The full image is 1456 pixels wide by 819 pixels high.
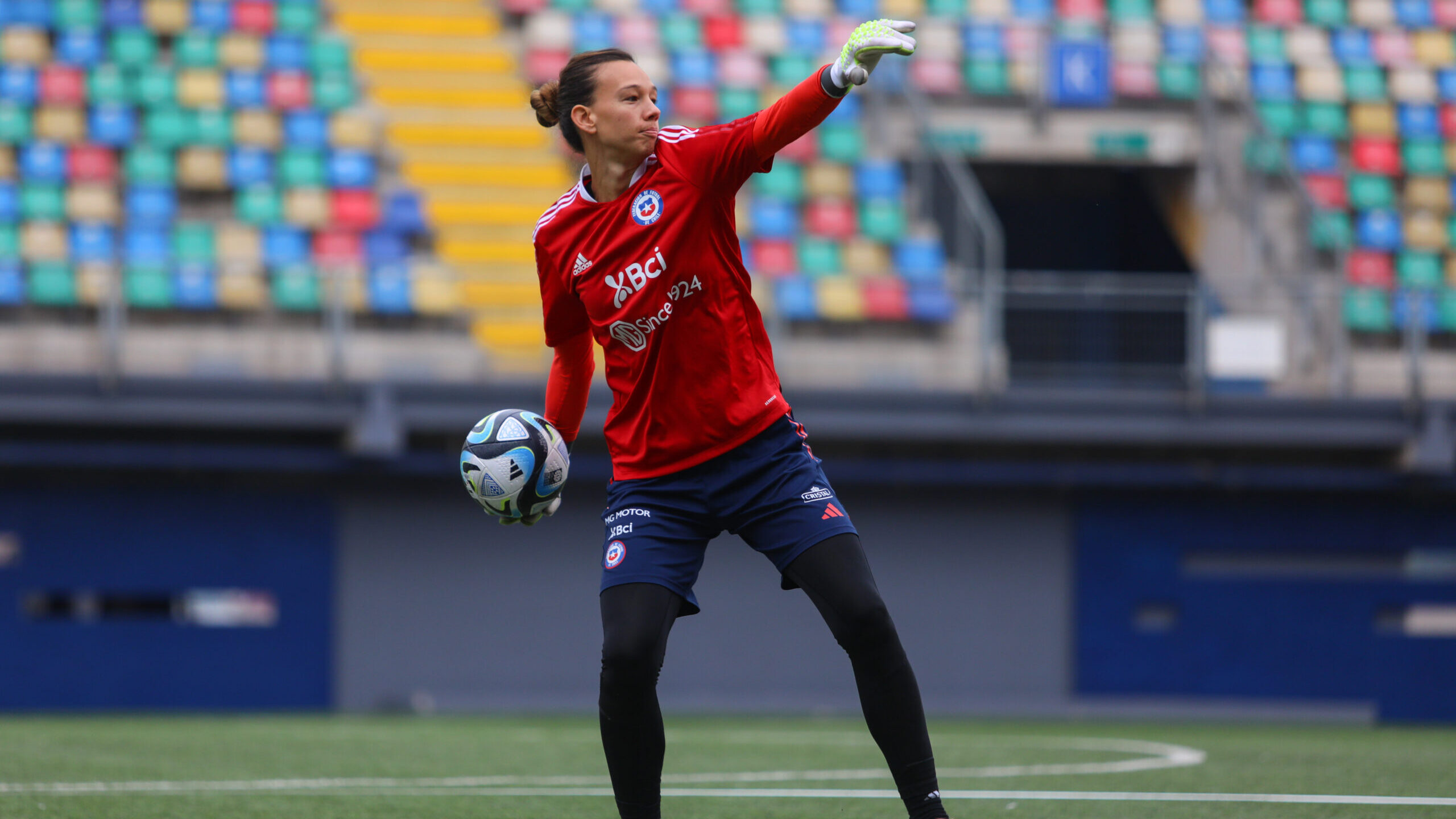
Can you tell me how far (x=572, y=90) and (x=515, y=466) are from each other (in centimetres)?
97

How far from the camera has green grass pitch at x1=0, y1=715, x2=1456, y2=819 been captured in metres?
5.13

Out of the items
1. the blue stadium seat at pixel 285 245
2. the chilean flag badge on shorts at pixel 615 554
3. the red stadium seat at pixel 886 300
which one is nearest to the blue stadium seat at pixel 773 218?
the red stadium seat at pixel 886 300

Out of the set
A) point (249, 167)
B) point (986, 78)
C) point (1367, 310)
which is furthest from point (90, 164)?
point (1367, 310)

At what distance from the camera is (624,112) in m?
3.81

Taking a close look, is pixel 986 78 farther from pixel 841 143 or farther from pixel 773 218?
pixel 773 218

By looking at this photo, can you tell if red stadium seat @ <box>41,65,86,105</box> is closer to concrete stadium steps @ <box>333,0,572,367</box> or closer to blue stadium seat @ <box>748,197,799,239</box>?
concrete stadium steps @ <box>333,0,572,367</box>

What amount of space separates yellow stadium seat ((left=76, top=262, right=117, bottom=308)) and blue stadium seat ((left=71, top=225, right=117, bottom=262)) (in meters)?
0.94

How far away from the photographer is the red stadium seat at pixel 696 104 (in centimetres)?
1355

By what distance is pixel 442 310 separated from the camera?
11297 mm

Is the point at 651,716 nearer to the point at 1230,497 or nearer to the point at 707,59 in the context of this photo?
the point at 1230,497

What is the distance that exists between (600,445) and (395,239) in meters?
2.32

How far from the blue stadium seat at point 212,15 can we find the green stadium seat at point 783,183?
4628 millimetres

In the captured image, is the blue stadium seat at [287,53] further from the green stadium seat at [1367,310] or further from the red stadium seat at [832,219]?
the green stadium seat at [1367,310]

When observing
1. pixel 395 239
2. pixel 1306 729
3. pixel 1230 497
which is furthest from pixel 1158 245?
pixel 395 239
